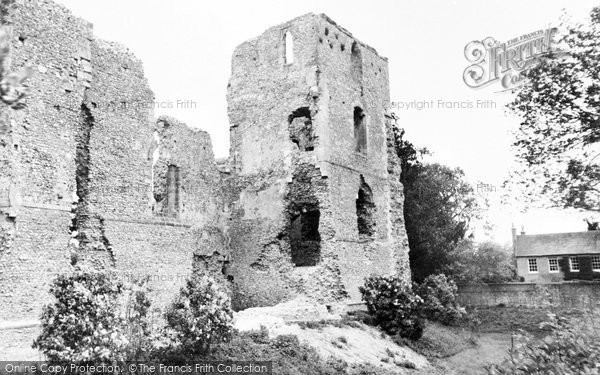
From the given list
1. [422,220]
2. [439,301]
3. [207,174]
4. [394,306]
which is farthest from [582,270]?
[207,174]

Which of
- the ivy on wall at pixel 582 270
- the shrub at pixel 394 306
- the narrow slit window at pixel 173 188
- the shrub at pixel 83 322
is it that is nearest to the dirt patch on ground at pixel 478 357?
the shrub at pixel 394 306

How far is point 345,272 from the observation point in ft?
55.2

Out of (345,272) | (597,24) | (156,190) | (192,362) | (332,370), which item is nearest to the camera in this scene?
(192,362)

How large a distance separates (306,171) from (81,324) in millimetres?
10120

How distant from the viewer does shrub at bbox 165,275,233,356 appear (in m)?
9.49

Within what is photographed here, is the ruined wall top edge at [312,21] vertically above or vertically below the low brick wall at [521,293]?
above

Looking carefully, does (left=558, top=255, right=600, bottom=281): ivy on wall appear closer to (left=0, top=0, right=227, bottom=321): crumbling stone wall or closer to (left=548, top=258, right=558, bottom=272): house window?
(left=548, top=258, right=558, bottom=272): house window

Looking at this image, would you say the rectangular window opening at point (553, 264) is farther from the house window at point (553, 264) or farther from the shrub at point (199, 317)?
the shrub at point (199, 317)

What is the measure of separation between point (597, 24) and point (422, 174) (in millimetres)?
14760

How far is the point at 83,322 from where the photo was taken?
25.6ft

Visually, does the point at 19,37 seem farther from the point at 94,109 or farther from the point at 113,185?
the point at 113,185

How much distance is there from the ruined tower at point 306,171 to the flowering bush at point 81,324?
870 centimetres

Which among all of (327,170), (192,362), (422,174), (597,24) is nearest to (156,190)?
(327,170)

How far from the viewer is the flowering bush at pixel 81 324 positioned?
7.69 m
